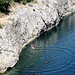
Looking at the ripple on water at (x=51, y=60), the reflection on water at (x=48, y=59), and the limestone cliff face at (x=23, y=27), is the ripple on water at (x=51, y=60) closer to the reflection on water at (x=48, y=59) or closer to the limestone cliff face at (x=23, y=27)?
the reflection on water at (x=48, y=59)

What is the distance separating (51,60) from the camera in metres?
44.3

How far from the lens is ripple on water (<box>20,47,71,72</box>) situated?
40875 mm

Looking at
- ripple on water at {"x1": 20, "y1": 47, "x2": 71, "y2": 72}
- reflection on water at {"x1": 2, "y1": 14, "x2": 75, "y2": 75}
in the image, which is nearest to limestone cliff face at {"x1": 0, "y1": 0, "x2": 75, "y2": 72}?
reflection on water at {"x1": 2, "y1": 14, "x2": 75, "y2": 75}

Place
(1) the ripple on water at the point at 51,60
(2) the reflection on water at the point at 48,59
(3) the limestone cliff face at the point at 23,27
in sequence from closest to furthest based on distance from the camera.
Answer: (2) the reflection on water at the point at 48,59
(1) the ripple on water at the point at 51,60
(3) the limestone cliff face at the point at 23,27

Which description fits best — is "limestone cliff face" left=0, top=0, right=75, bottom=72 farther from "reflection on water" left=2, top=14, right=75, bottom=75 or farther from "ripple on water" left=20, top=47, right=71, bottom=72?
"ripple on water" left=20, top=47, right=71, bottom=72

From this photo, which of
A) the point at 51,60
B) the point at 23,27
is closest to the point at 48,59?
the point at 51,60

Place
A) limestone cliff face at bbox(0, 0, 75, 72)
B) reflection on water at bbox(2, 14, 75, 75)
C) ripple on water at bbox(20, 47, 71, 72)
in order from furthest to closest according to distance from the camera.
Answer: limestone cliff face at bbox(0, 0, 75, 72)
ripple on water at bbox(20, 47, 71, 72)
reflection on water at bbox(2, 14, 75, 75)

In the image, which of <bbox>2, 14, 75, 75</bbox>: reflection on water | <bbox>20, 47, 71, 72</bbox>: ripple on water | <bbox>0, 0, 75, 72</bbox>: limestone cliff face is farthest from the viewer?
<bbox>0, 0, 75, 72</bbox>: limestone cliff face

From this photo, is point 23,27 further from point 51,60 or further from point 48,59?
point 51,60

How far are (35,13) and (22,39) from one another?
59.5ft

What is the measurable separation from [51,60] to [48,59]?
111 cm

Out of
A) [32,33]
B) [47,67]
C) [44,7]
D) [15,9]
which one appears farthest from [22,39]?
[44,7]

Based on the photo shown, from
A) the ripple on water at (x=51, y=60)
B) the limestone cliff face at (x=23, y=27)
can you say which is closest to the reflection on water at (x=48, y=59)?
the ripple on water at (x=51, y=60)

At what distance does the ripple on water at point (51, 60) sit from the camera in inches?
1609
